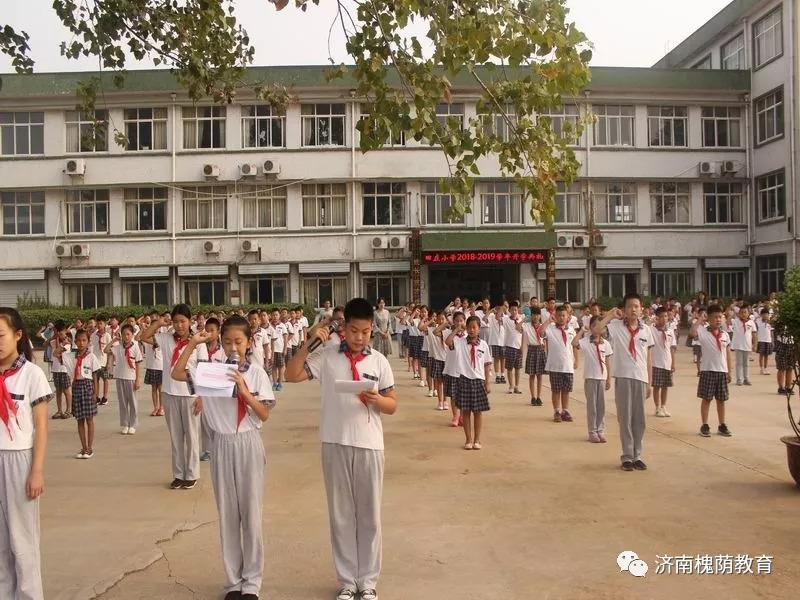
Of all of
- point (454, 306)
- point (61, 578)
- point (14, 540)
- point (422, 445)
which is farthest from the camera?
point (454, 306)

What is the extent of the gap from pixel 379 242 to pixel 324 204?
8.85 feet

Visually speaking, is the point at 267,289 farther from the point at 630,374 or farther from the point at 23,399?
the point at 23,399

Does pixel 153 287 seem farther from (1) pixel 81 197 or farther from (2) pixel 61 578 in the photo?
(2) pixel 61 578

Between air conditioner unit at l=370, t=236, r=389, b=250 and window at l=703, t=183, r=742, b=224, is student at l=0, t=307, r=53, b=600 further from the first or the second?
window at l=703, t=183, r=742, b=224

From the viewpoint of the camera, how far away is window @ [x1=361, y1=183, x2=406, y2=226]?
27.3m

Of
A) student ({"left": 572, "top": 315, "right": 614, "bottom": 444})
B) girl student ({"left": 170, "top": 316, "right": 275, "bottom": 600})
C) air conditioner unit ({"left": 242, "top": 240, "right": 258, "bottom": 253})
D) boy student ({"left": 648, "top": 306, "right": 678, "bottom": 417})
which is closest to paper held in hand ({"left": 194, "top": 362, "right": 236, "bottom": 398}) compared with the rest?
girl student ({"left": 170, "top": 316, "right": 275, "bottom": 600})

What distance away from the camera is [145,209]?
89.8 feet

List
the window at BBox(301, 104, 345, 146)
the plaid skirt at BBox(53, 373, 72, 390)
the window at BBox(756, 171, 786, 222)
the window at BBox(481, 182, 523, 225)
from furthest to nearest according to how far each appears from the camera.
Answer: the window at BBox(481, 182, 523, 225) → the window at BBox(301, 104, 345, 146) → the window at BBox(756, 171, 786, 222) → the plaid skirt at BBox(53, 373, 72, 390)

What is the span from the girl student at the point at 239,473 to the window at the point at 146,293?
79.6 ft

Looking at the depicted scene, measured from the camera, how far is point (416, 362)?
1748 centimetres

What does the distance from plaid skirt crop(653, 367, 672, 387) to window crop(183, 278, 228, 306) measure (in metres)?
20.0

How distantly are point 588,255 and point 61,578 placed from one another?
25227 mm

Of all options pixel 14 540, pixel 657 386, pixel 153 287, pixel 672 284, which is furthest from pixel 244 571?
pixel 672 284

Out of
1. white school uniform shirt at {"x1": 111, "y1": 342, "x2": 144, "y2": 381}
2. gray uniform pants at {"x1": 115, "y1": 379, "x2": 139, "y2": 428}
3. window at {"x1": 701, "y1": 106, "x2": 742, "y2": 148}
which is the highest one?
window at {"x1": 701, "y1": 106, "x2": 742, "y2": 148}
